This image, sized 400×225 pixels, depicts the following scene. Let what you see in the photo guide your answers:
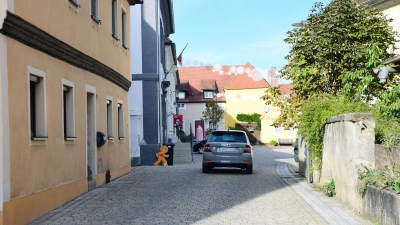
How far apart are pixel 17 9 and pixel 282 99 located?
1298 cm

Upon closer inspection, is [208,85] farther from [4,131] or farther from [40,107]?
[4,131]

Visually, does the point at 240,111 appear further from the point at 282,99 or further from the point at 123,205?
the point at 123,205

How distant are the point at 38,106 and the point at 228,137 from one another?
36.7 ft

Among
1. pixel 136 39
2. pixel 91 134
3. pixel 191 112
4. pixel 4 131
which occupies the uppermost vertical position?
pixel 136 39

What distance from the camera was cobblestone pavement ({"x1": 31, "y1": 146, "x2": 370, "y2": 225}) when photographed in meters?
10.1

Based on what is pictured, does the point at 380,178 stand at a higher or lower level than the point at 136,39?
lower

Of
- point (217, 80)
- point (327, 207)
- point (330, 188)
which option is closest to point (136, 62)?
point (330, 188)

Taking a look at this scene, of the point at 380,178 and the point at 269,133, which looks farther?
the point at 269,133

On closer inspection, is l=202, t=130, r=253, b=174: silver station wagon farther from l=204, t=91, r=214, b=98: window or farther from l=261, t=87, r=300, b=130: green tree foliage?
l=204, t=91, r=214, b=98: window

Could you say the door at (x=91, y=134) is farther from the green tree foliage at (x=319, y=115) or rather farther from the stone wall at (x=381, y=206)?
the stone wall at (x=381, y=206)

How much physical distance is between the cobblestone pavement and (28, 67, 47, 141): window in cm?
158

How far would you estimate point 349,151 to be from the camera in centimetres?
1128

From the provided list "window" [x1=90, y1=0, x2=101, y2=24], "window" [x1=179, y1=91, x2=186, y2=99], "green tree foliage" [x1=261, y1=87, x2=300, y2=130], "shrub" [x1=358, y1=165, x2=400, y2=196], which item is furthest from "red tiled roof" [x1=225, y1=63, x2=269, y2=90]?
"shrub" [x1=358, y1=165, x2=400, y2=196]

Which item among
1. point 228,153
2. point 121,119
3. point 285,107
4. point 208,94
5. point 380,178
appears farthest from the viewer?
point 208,94
